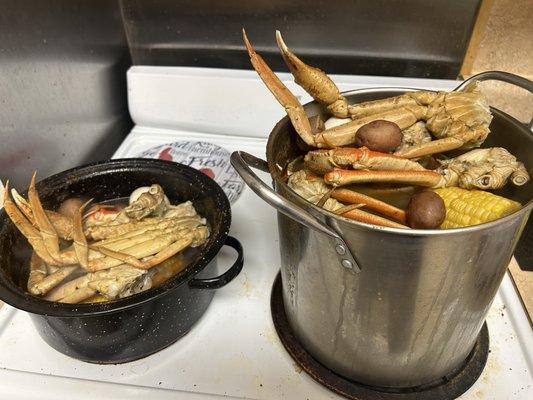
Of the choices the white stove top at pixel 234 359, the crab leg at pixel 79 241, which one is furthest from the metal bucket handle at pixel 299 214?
the crab leg at pixel 79 241

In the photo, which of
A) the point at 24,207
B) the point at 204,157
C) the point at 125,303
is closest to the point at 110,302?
the point at 125,303

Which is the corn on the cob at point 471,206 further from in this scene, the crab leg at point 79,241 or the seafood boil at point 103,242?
the crab leg at point 79,241

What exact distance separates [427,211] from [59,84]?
752mm

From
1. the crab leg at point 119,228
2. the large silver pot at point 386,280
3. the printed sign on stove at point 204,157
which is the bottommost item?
the printed sign on stove at point 204,157

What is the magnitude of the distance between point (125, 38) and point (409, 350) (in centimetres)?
92

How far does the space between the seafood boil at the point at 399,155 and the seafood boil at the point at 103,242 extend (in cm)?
23

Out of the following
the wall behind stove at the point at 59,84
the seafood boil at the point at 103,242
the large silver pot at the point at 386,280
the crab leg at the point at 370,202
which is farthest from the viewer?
the wall behind stove at the point at 59,84

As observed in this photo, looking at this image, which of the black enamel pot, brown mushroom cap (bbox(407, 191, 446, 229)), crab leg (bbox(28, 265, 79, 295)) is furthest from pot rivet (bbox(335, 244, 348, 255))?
crab leg (bbox(28, 265, 79, 295))

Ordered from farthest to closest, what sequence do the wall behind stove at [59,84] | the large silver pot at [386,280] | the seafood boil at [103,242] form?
the wall behind stove at [59,84]
the seafood boil at [103,242]
the large silver pot at [386,280]

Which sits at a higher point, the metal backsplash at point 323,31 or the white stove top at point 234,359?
the metal backsplash at point 323,31

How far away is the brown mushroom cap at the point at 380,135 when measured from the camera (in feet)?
1.79

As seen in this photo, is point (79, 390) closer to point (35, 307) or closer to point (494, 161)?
point (35, 307)

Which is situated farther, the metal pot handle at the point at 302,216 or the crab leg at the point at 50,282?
the crab leg at the point at 50,282

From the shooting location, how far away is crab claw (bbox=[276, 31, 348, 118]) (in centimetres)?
55
